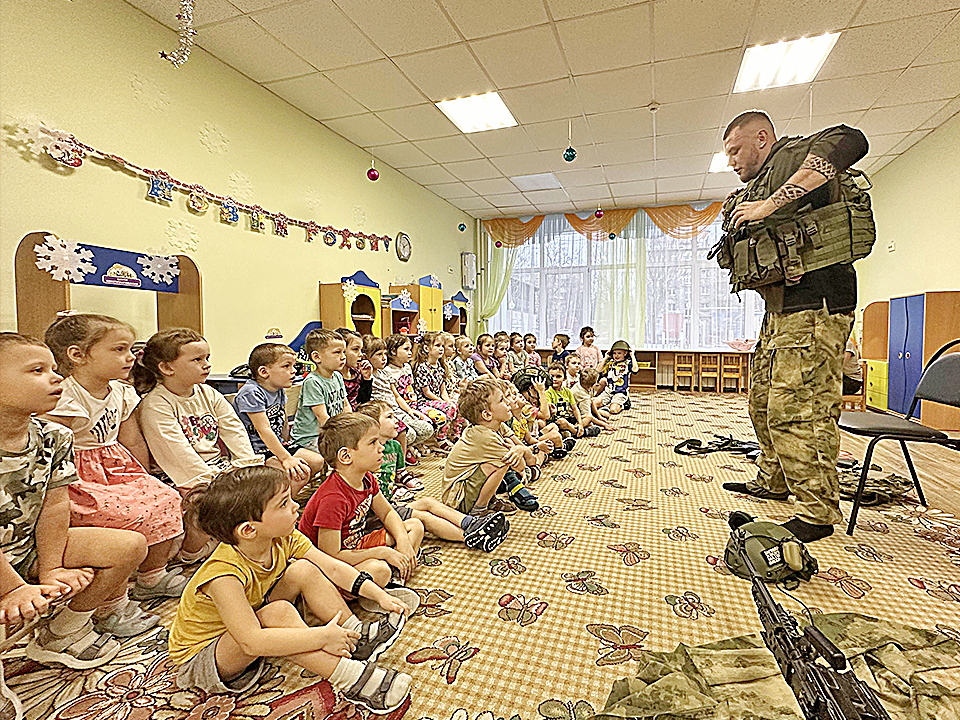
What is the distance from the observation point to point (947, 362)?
2424mm

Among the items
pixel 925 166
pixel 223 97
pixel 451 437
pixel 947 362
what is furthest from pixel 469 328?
pixel 947 362

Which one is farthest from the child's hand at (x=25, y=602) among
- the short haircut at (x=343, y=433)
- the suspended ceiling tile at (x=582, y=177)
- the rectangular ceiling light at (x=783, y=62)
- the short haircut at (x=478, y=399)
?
the suspended ceiling tile at (x=582, y=177)

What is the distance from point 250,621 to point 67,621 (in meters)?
0.64

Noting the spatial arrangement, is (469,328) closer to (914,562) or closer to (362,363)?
(362,363)

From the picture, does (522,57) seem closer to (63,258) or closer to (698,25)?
(698,25)

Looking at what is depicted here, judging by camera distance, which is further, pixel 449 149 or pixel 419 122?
pixel 449 149

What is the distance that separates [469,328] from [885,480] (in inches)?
242

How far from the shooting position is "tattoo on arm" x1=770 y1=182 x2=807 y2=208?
5.83 feet

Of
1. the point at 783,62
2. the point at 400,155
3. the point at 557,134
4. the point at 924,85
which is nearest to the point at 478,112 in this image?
the point at 557,134

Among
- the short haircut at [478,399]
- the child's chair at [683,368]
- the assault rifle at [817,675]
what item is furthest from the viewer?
the child's chair at [683,368]

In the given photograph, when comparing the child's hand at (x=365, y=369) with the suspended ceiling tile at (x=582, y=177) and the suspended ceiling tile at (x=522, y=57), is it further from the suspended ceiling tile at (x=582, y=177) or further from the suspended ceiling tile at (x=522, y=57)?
the suspended ceiling tile at (x=582, y=177)

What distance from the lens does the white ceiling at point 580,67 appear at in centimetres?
298

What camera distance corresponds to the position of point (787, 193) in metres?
1.79

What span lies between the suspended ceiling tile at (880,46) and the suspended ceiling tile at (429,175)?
372cm
